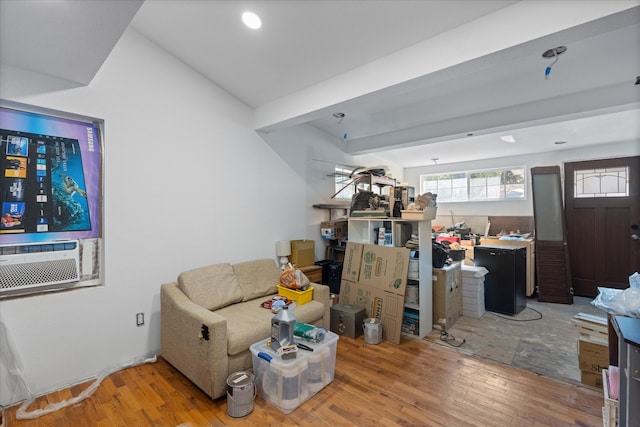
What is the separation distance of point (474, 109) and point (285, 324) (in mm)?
3319

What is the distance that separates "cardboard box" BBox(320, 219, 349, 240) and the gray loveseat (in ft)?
4.52

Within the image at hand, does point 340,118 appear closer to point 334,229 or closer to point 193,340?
point 334,229

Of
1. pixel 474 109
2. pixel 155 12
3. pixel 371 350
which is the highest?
pixel 155 12

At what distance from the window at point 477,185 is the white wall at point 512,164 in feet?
0.37

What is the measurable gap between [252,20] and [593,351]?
3.75 m

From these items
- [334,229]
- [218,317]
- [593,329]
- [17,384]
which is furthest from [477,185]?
[17,384]

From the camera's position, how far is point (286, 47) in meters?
2.43

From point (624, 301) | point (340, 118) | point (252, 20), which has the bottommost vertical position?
point (624, 301)

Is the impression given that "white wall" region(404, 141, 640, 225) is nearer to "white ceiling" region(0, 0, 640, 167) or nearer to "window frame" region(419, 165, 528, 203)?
"window frame" region(419, 165, 528, 203)

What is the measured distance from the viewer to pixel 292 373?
77.1 inches

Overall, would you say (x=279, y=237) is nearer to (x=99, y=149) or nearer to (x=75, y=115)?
(x=99, y=149)

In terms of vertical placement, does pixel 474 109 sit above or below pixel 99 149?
above

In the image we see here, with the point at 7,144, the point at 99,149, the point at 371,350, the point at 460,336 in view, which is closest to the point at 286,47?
the point at 99,149

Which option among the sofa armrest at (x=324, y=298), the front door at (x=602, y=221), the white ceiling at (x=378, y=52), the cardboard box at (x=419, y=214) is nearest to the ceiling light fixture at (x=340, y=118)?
the white ceiling at (x=378, y=52)
